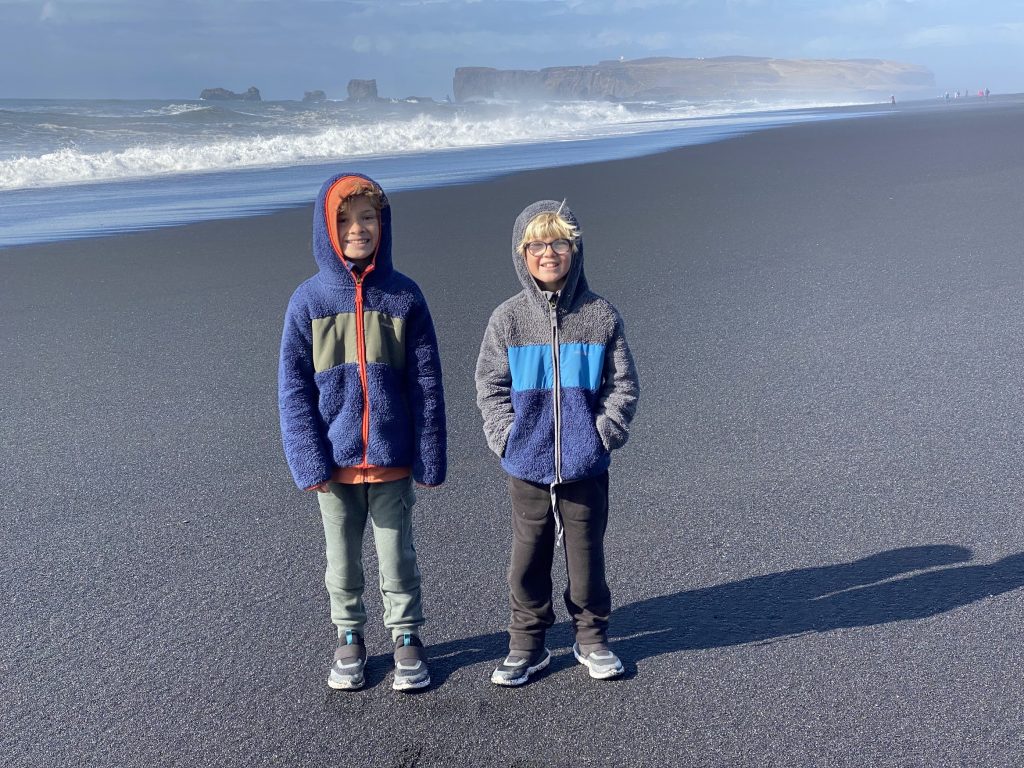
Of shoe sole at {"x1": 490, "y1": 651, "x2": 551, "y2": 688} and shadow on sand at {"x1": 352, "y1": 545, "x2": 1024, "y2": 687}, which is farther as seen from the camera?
shadow on sand at {"x1": 352, "y1": 545, "x2": 1024, "y2": 687}

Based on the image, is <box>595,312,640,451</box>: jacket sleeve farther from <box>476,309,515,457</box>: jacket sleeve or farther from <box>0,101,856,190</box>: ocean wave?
<box>0,101,856,190</box>: ocean wave

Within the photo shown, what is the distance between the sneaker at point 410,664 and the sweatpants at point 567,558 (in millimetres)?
292

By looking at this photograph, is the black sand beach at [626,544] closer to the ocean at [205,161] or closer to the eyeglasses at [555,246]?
the eyeglasses at [555,246]

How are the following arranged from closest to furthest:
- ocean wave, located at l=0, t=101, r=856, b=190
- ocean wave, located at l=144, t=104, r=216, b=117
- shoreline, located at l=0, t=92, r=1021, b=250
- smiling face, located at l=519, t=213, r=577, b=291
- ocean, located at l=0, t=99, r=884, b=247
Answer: smiling face, located at l=519, t=213, r=577, b=291, shoreline, located at l=0, t=92, r=1021, b=250, ocean, located at l=0, t=99, r=884, b=247, ocean wave, located at l=0, t=101, r=856, b=190, ocean wave, located at l=144, t=104, r=216, b=117

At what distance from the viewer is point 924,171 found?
1461cm

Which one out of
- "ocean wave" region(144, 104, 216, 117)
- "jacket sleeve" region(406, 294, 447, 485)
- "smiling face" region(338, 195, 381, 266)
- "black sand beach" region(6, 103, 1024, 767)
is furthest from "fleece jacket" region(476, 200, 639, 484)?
"ocean wave" region(144, 104, 216, 117)

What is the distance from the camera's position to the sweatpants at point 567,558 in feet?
10.3

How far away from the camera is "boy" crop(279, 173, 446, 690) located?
3104 mm

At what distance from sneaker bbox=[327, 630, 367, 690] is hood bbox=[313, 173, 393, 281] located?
1.16 meters

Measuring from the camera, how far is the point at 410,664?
313 cm

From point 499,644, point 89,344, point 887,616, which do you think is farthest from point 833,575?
point 89,344

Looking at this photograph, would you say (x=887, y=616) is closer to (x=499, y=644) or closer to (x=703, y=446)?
(x=499, y=644)

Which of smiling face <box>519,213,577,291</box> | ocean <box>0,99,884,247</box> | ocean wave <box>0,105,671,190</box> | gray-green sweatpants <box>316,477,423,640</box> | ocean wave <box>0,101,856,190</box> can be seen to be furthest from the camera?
ocean wave <box>0,101,856,190</box>

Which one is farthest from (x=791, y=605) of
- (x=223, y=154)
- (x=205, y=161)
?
(x=223, y=154)
